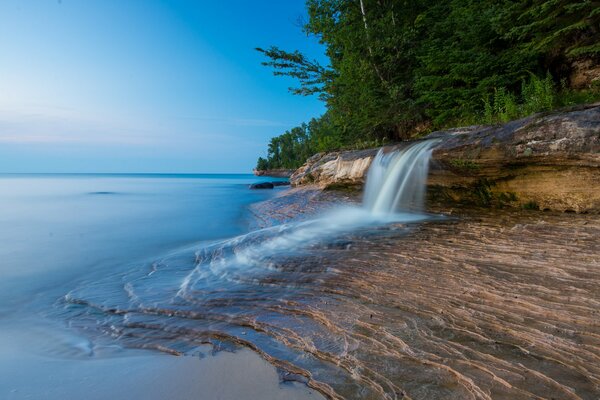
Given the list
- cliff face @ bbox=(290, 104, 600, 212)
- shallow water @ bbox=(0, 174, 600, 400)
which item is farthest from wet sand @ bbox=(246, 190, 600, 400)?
cliff face @ bbox=(290, 104, 600, 212)

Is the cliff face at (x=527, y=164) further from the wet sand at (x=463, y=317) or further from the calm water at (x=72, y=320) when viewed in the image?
the calm water at (x=72, y=320)

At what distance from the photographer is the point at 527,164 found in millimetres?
6297

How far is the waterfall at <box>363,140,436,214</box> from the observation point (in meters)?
8.12

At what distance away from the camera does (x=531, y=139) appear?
19.9 feet

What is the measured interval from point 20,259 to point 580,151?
1153 centimetres

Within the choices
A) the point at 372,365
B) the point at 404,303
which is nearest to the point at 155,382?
the point at 372,365

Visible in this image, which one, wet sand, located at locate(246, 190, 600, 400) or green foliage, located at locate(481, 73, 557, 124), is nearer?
wet sand, located at locate(246, 190, 600, 400)

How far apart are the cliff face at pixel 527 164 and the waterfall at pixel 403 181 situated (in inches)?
11.7

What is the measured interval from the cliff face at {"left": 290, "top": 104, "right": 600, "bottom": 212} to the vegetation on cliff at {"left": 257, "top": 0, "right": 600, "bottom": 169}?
2415 millimetres

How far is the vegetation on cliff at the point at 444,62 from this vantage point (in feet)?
28.4

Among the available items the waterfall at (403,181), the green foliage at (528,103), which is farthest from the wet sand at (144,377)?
the green foliage at (528,103)

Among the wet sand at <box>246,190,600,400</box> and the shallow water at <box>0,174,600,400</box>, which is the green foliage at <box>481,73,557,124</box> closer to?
the shallow water at <box>0,174,600,400</box>

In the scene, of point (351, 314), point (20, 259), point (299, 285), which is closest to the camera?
point (351, 314)

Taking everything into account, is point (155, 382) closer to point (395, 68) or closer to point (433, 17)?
point (395, 68)
